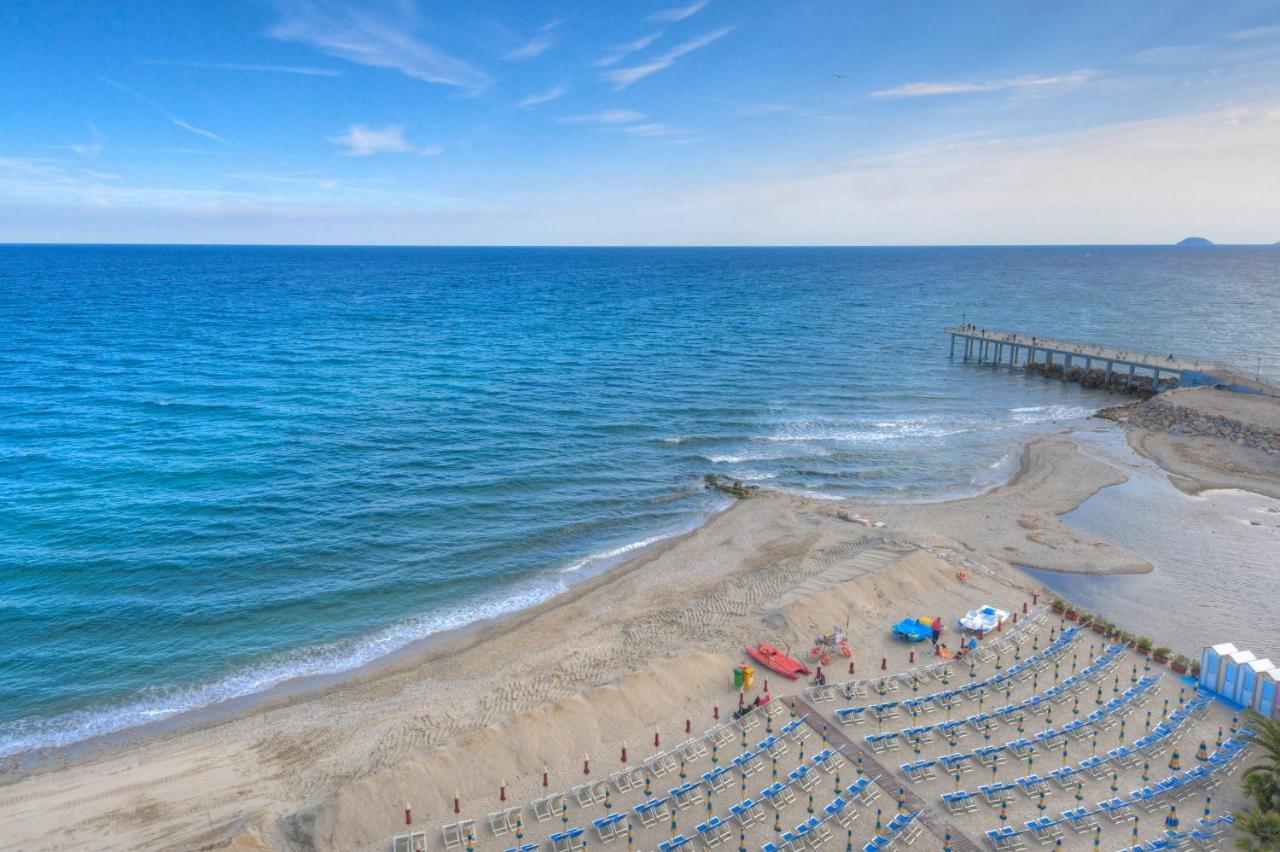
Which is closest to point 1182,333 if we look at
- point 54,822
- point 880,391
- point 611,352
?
point 880,391

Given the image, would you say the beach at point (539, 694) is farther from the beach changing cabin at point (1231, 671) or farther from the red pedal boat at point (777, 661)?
the beach changing cabin at point (1231, 671)

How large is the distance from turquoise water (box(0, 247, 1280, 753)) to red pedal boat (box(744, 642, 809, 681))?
12.9 meters

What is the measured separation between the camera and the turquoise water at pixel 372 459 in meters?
34.7

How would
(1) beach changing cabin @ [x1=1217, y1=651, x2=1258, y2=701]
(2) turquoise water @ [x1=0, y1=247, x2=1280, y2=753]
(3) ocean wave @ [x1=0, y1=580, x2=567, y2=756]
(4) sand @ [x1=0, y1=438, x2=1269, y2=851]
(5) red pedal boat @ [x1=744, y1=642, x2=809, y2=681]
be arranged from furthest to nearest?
(2) turquoise water @ [x1=0, y1=247, x2=1280, y2=753] < (5) red pedal boat @ [x1=744, y1=642, x2=809, y2=681] < (3) ocean wave @ [x1=0, y1=580, x2=567, y2=756] < (1) beach changing cabin @ [x1=1217, y1=651, x2=1258, y2=701] < (4) sand @ [x1=0, y1=438, x2=1269, y2=851]

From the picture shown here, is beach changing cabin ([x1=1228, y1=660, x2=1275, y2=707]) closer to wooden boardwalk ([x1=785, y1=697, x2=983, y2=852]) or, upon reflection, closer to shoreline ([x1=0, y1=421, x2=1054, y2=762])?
wooden boardwalk ([x1=785, y1=697, x2=983, y2=852])

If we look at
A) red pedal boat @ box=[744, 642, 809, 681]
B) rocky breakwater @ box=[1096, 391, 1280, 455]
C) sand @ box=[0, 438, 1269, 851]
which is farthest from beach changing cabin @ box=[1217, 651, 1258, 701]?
rocky breakwater @ box=[1096, 391, 1280, 455]

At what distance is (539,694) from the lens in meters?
29.9

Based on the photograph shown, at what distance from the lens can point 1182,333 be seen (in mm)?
117375

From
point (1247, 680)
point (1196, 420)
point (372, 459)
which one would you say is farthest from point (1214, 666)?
point (372, 459)

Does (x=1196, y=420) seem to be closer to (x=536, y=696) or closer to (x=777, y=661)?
(x=777, y=661)

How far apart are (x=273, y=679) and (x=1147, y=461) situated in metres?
64.4

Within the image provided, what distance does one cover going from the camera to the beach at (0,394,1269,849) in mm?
23578

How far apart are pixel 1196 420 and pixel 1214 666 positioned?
162 ft

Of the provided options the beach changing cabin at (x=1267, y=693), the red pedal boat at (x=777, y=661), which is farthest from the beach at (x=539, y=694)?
the beach changing cabin at (x=1267, y=693)
